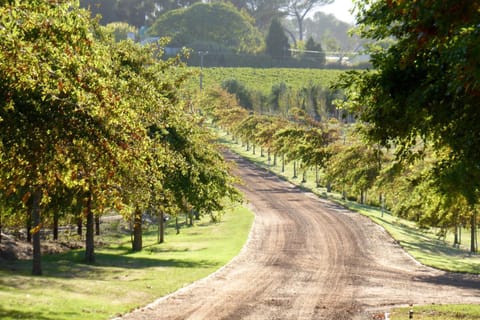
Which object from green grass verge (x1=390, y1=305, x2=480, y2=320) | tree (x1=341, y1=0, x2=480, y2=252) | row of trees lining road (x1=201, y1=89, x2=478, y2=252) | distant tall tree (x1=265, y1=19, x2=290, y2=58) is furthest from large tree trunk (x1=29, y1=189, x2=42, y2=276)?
distant tall tree (x1=265, y1=19, x2=290, y2=58)

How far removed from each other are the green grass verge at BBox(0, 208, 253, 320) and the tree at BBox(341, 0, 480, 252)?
9.98 metres

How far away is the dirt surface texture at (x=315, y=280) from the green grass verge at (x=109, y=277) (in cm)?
87

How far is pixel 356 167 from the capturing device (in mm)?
59219

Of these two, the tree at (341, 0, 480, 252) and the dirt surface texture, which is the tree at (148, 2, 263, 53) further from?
the tree at (341, 0, 480, 252)

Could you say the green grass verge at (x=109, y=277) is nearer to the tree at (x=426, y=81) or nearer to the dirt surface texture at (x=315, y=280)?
the dirt surface texture at (x=315, y=280)

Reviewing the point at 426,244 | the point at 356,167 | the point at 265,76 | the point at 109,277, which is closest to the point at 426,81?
the point at 109,277

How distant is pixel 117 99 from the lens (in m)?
16.8

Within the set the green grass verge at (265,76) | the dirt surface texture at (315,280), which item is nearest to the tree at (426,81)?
the dirt surface texture at (315,280)

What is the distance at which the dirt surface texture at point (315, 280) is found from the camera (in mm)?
23516

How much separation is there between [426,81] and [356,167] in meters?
42.6

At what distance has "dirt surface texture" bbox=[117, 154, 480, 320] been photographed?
23516mm

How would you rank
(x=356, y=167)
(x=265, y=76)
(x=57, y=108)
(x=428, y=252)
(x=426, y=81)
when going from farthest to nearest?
(x=265, y=76), (x=356, y=167), (x=428, y=252), (x=426, y=81), (x=57, y=108)

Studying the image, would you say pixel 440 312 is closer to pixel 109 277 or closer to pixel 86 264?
pixel 109 277

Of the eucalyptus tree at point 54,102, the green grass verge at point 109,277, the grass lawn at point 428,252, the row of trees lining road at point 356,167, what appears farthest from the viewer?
the row of trees lining road at point 356,167
